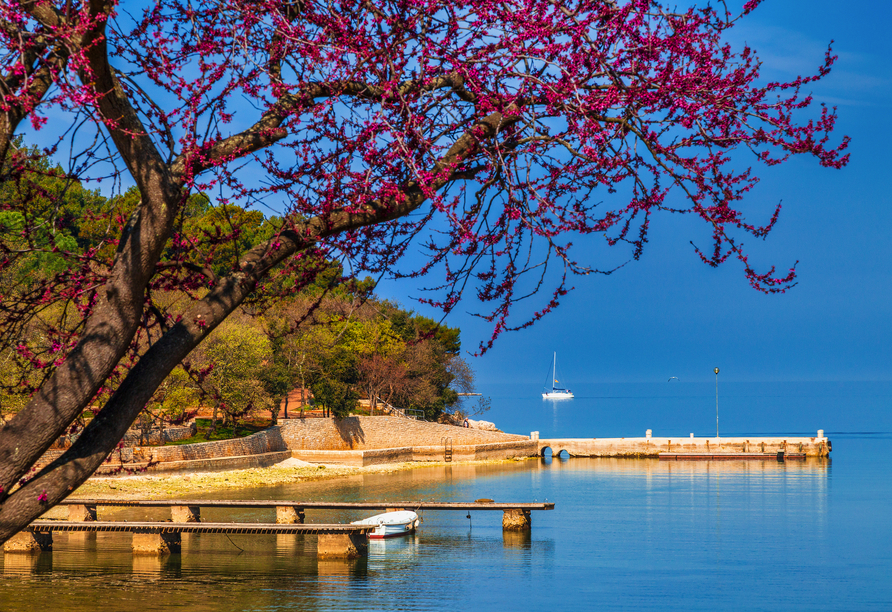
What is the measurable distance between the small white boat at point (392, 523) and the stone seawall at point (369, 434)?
770 inches

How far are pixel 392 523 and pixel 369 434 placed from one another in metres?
23.4

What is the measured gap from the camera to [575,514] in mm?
28859

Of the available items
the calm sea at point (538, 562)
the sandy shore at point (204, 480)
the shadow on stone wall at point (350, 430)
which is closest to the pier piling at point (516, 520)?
the calm sea at point (538, 562)

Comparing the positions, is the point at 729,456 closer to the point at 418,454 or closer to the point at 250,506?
the point at 418,454

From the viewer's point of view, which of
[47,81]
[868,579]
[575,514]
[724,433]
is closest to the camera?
[47,81]

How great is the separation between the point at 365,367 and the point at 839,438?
5210cm

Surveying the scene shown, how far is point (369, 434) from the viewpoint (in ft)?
149

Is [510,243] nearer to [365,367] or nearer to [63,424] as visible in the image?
[63,424]

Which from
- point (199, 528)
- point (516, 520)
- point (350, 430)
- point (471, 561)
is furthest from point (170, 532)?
point (350, 430)

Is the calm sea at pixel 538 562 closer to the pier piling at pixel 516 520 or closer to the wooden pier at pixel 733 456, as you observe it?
the pier piling at pixel 516 520

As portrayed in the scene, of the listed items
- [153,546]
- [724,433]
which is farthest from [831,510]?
[724,433]

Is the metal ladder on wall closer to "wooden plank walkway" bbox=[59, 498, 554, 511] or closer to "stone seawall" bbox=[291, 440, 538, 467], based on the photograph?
"stone seawall" bbox=[291, 440, 538, 467]

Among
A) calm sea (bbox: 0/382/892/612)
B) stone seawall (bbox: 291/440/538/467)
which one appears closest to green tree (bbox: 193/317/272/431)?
calm sea (bbox: 0/382/892/612)

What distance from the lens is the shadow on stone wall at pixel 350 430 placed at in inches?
1745
